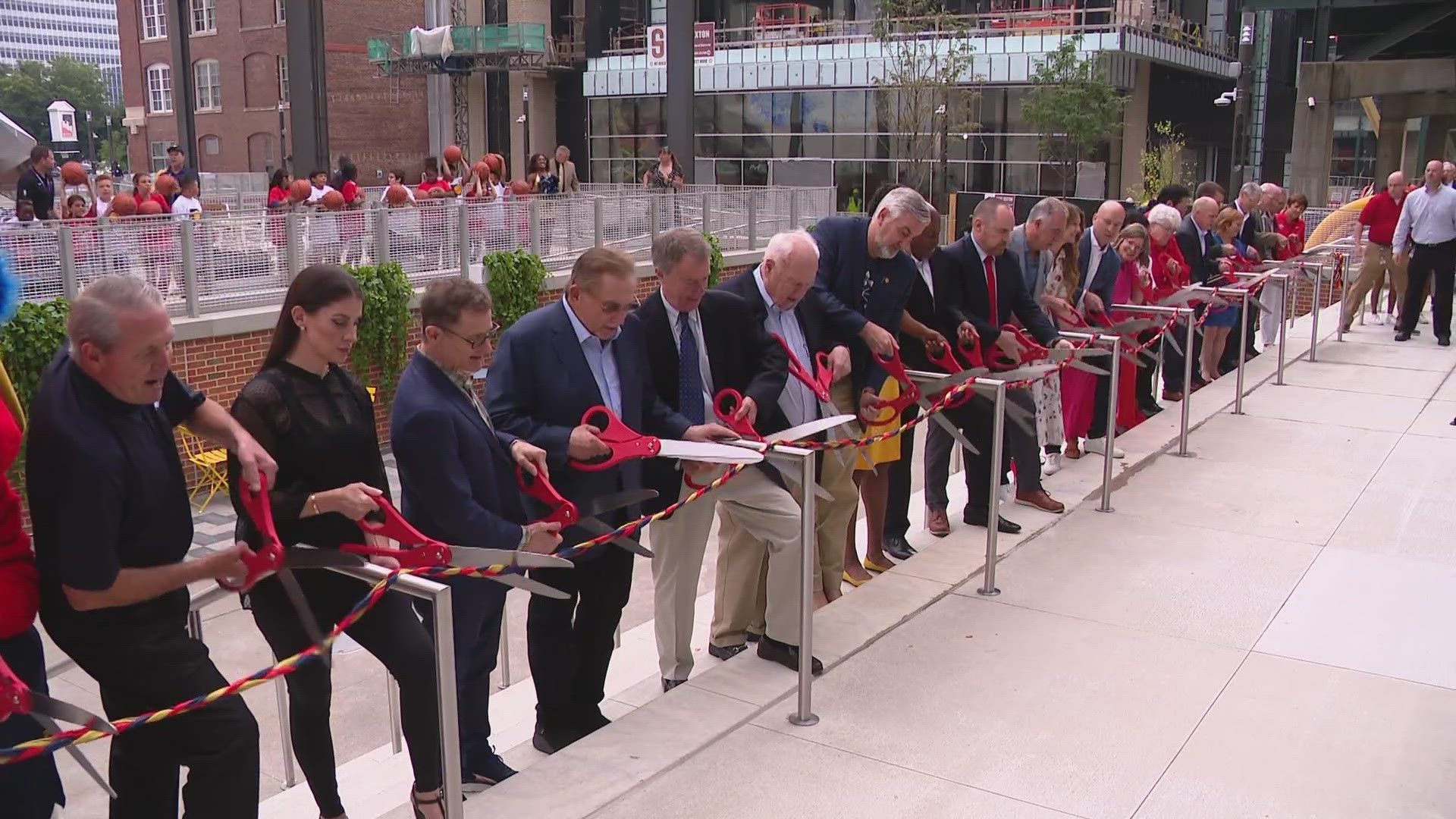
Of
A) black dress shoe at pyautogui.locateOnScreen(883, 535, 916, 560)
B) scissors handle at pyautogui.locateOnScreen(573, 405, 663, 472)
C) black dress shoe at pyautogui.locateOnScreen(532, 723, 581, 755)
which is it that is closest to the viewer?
scissors handle at pyautogui.locateOnScreen(573, 405, 663, 472)

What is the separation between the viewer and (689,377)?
514 cm

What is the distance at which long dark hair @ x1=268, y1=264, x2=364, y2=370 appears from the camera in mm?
3594

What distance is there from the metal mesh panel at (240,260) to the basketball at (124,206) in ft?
3.96

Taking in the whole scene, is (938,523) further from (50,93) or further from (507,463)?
(50,93)

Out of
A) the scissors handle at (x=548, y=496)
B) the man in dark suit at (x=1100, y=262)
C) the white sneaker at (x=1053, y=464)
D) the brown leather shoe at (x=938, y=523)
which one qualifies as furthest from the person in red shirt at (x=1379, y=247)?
the scissors handle at (x=548, y=496)

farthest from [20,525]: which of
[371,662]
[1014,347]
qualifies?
[371,662]

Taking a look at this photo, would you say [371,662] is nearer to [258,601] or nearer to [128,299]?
[258,601]

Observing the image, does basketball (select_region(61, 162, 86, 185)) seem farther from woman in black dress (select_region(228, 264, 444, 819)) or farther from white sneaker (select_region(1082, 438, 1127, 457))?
woman in black dress (select_region(228, 264, 444, 819))

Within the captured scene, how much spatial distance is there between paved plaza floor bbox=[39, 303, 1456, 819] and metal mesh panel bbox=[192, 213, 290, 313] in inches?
226

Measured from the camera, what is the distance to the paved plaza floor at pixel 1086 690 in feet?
13.9

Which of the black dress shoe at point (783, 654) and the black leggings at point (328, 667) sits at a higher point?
the black leggings at point (328, 667)

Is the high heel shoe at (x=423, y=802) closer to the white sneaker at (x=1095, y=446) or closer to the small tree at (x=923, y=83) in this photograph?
the white sneaker at (x=1095, y=446)

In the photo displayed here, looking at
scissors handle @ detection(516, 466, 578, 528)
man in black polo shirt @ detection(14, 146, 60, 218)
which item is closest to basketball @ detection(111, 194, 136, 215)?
man in black polo shirt @ detection(14, 146, 60, 218)

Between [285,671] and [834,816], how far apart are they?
192cm
